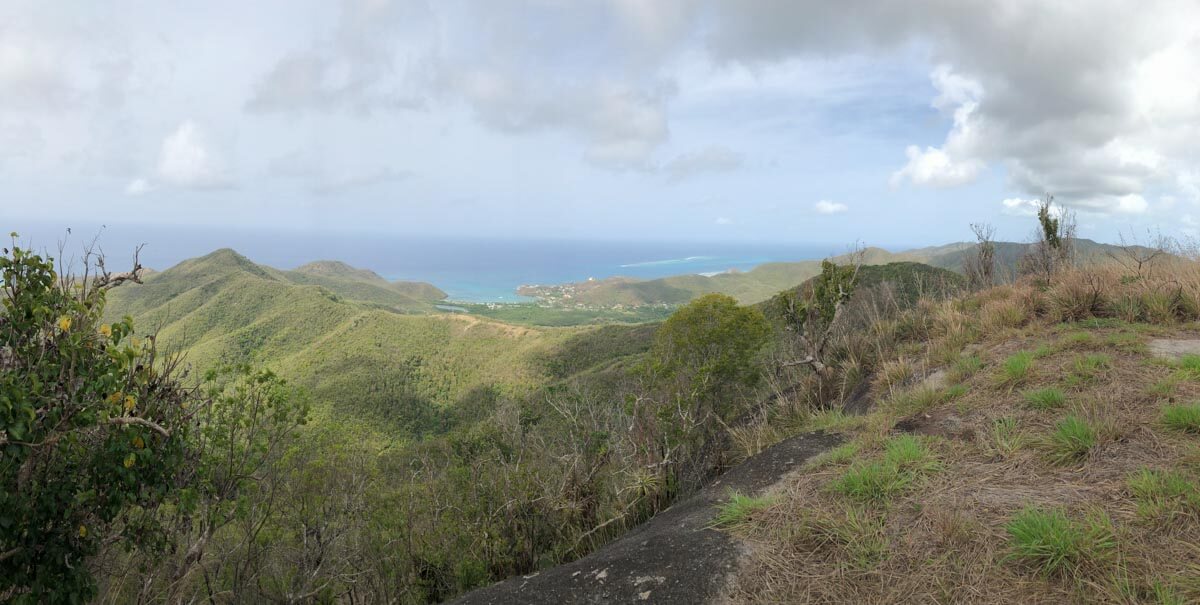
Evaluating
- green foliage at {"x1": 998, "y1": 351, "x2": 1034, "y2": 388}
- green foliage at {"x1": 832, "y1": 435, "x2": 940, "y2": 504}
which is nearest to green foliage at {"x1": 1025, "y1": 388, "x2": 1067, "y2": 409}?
green foliage at {"x1": 998, "y1": 351, "x2": 1034, "y2": 388}

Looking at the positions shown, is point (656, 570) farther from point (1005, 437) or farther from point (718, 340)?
point (718, 340)

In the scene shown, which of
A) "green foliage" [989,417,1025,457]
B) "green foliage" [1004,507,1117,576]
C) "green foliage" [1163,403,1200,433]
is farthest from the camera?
"green foliage" [989,417,1025,457]

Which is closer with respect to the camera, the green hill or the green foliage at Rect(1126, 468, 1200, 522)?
the green foliage at Rect(1126, 468, 1200, 522)

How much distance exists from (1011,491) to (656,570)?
8.46ft

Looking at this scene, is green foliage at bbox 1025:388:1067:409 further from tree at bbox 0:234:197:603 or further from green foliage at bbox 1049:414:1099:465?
tree at bbox 0:234:197:603

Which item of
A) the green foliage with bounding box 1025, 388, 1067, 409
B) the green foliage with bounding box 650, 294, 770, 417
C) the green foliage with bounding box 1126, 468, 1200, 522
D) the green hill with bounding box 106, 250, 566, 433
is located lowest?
the green hill with bounding box 106, 250, 566, 433

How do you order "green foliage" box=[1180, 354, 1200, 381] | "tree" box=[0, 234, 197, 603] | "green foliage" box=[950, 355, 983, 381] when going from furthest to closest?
"green foliage" box=[950, 355, 983, 381]
"green foliage" box=[1180, 354, 1200, 381]
"tree" box=[0, 234, 197, 603]

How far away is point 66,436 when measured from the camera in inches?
115

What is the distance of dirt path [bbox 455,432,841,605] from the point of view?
3438 millimetres

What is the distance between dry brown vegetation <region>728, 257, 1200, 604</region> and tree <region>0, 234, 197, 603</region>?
3933mm

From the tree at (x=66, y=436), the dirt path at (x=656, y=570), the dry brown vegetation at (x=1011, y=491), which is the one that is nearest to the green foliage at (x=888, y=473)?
the dry brown vegetation at (x=1011, y=491)

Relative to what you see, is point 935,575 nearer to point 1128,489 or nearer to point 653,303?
point 1128,489

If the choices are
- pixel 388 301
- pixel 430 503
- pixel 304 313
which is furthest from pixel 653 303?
pixel 430 503

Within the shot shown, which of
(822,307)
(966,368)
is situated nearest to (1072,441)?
(966,368)
